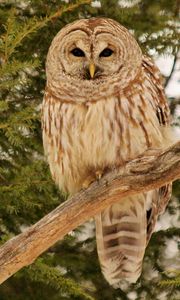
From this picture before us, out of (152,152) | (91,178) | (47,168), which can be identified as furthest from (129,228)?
(152,152)

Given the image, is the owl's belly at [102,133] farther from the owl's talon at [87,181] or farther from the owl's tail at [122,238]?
the owl's tail at [122,238]

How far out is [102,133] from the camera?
4.87 meters

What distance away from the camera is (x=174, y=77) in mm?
6605

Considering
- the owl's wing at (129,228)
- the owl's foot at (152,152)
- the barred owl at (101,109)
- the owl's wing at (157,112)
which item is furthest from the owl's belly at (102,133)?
the owl's foot at (152,152)

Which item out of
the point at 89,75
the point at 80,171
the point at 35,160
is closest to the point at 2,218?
the point at 35,160

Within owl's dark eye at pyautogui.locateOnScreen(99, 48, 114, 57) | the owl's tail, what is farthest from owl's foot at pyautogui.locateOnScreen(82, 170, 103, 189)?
owl's dark eye at pyautogui.locateOnScreen(99, 48, 114, 57)

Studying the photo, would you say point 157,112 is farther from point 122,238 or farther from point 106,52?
point 122,238

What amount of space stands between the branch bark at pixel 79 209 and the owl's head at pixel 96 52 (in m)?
0.62

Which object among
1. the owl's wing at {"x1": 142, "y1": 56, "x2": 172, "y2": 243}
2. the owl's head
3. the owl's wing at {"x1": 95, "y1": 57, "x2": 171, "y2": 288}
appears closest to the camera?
the owl's head

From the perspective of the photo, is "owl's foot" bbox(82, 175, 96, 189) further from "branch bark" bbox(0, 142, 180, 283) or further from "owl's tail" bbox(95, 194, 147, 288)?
"owl's tail" bbox(95, 194, 147, 288)

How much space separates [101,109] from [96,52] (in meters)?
0.32

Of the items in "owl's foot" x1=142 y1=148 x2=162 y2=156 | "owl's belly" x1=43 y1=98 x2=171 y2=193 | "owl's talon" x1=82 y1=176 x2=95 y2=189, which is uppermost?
"owl's belly" x1=43 y1=98 x2=171 y2=193

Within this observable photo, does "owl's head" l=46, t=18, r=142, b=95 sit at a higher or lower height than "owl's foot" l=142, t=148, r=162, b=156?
higher

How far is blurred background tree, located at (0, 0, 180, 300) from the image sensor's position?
222 inches
